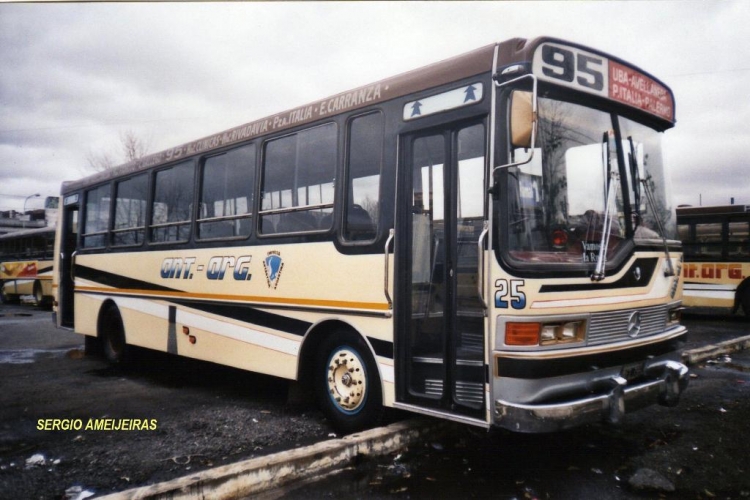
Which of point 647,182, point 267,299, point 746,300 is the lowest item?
point 746,300

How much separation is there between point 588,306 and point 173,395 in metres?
5.25

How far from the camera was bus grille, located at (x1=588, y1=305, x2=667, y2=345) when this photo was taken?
13.9 ft

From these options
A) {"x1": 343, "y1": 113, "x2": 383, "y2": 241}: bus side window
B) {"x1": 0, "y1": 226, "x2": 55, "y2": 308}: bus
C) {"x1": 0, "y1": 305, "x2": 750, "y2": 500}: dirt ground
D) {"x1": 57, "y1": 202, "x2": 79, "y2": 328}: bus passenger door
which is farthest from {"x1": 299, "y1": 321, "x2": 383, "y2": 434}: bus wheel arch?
{"x1": 0, "y1": 226, "x2": 55, "y2": 308}: bus

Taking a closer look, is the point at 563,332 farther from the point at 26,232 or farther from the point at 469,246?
the point at 26,232

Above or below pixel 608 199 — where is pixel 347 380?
below

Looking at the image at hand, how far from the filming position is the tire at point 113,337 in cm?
914

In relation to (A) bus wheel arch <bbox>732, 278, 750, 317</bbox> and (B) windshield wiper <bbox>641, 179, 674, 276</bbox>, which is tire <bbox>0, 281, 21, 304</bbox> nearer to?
(A) bus wheel arch <bbox>732, 278, 750, 317</bbox>

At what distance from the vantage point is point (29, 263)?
922 inches

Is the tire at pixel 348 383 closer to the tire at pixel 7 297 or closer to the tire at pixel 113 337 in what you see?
the tire at pixel 113 337

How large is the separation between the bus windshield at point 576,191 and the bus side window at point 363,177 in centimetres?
146

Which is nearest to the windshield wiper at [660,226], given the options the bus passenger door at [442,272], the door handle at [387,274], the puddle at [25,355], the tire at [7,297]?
the bus passenger door at [442,272]

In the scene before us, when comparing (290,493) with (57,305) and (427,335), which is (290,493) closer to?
(427,335)

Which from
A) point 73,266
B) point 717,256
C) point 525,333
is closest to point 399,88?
point 525,333

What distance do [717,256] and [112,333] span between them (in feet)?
43.3
